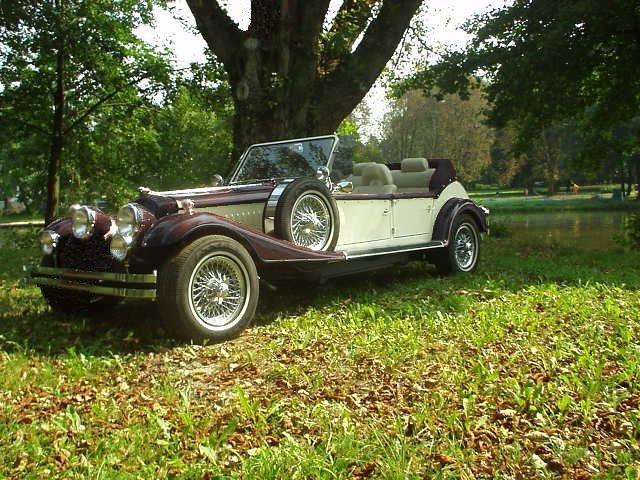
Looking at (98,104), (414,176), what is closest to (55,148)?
(98,104)

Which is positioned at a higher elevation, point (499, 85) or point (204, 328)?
point (499, 85)

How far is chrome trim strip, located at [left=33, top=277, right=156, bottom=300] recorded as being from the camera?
454cm

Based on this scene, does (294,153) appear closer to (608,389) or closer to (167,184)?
(608,389)

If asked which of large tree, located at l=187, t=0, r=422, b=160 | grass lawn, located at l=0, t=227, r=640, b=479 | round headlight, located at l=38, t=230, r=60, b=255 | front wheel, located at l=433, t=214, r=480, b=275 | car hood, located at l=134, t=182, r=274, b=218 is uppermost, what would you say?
large tree, located at l=187, t=0, r=422, b=160

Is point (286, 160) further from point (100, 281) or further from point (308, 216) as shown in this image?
point (100, 281)

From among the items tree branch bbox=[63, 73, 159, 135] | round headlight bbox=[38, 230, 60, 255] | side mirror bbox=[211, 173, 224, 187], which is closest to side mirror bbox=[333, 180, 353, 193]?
side mirror bbox=[211, 173, 224, 187]

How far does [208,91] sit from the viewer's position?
14.8m

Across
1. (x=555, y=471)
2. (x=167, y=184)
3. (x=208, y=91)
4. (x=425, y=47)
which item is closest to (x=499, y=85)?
(x=425, y=47)

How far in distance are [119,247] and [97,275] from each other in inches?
15.5

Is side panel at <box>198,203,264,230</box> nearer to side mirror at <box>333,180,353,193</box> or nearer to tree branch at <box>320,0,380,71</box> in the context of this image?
side mirror at <box>333,180,353,193</box>

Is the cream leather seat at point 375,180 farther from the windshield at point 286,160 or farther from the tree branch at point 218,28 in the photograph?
the tree branch at point 218,28

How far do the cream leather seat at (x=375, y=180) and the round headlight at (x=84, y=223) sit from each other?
11.1 ft

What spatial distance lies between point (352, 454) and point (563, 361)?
209cm

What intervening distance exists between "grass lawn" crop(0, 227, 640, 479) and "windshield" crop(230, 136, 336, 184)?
1.60 metres
